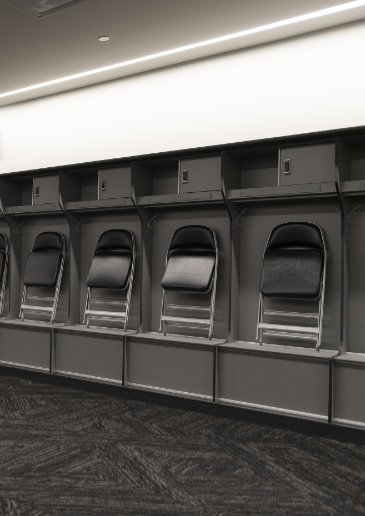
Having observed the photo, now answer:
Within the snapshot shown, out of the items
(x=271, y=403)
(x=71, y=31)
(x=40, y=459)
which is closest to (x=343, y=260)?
(x=271, y=403)

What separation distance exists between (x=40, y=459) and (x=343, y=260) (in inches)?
88.8

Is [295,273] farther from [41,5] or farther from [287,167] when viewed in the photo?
[41,5]

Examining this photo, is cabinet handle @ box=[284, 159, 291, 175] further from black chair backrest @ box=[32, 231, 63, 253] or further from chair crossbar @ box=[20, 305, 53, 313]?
chair crossbar @ box=[20, 305, 53, 313]

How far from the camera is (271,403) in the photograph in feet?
11.3

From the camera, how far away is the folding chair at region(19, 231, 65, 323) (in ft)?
15.8

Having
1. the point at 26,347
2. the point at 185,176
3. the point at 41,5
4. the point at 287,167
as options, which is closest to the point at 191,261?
the point at 185,176

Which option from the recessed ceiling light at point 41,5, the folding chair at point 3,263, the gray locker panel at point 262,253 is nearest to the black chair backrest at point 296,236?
the gray locker panel at point 262,253

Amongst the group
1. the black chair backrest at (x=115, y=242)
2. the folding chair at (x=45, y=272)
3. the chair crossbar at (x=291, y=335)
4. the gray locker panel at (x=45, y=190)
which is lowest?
the chair crossbar at (x=291, y=335)

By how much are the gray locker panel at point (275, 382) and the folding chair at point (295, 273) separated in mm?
220

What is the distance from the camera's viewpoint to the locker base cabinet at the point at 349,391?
3113 millimetres

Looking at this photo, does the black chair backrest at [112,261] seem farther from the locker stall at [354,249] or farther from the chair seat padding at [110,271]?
the locker stall at [354,249]

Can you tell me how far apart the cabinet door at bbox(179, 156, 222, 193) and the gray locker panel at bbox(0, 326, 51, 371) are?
185 cm

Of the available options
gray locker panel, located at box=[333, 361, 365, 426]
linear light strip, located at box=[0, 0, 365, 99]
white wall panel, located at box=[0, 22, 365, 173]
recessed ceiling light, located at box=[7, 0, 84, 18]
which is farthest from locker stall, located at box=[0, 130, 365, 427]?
recessed ceiling light, located at box=[7, 0, 84, 18]

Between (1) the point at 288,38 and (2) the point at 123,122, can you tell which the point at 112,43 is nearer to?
(2) the point at 123,122
